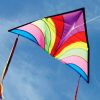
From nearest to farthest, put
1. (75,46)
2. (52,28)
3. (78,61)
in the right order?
(78,61) < (75,46) < (52,28)

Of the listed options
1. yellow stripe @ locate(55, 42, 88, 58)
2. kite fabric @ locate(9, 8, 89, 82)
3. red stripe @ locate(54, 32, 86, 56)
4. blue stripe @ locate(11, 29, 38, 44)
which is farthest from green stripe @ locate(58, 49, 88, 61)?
blue stripe @ locate(11, 29, 38, 44)

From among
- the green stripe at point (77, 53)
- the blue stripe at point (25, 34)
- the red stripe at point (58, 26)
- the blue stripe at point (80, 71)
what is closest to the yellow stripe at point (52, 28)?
the red stripe at point (58, 26)

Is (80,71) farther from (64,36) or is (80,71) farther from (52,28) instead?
(52,28)

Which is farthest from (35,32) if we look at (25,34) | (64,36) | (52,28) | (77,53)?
(77,53)

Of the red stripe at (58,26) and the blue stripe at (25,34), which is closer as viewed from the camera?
the blue stripe at (25,34)

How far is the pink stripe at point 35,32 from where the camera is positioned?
18.1 m

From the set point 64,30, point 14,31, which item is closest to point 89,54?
point 64,30

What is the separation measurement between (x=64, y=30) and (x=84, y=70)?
275cm

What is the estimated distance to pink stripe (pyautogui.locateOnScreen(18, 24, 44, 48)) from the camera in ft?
59.4

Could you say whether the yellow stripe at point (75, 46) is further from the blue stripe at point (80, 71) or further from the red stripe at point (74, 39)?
the blue stripe at point (80, 71)

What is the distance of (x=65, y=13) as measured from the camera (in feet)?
62.2

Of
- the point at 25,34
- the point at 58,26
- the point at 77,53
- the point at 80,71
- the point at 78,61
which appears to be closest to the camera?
the point at 80,71

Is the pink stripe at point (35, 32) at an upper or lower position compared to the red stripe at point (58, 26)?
lower

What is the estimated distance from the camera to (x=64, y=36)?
19.2 m
